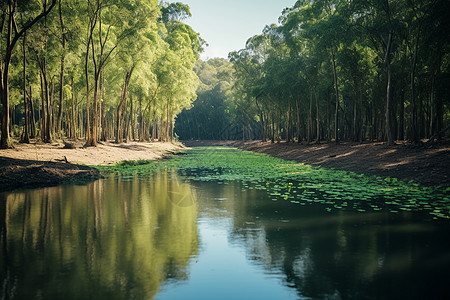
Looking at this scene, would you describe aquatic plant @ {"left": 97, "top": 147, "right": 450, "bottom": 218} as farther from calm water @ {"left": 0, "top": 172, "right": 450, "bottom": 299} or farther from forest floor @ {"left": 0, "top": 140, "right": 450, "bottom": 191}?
forest floor @ {"left": 0, "top": 140, "right": 450, "bottom": 191}

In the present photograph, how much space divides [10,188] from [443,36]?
23118mm

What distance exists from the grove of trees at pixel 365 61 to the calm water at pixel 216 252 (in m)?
13.4

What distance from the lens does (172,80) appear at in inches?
1672

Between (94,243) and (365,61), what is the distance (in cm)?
3240

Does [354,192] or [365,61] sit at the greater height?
[365,61]

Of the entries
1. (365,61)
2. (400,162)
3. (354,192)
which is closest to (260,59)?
(365,61)

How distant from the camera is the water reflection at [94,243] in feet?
16.0

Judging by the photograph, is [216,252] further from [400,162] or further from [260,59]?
[260,59]

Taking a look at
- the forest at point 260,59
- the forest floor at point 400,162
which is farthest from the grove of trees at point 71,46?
the forest floor at point 400,162

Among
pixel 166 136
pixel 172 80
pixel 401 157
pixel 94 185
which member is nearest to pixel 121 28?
pixel 172 80

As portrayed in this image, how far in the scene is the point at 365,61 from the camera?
110ft

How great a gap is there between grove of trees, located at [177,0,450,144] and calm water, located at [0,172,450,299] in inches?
529

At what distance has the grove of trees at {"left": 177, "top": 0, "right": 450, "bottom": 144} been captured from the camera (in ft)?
75.6

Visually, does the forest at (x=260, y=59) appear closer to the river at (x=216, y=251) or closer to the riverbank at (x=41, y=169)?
the riverbank at (x=41, y=169)
